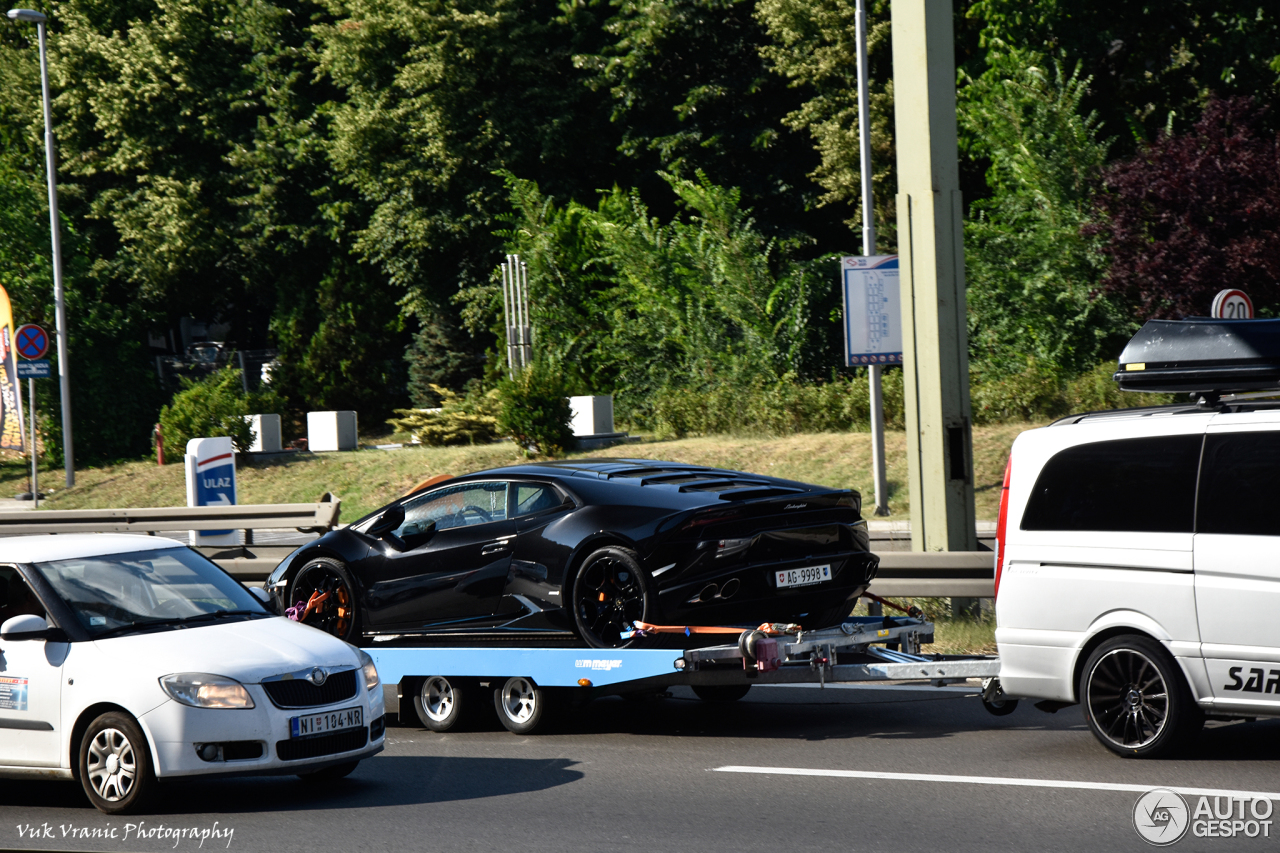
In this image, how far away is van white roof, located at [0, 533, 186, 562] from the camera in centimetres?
764

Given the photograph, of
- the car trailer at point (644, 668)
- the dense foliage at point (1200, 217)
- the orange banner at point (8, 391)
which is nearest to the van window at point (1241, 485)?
the car trailer at point (644, 668)

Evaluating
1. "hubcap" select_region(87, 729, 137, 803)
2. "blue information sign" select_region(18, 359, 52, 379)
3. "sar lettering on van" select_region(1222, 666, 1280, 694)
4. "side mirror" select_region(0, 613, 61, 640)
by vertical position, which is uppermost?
"blue information sign" select_region(18, 359, 52, 379)

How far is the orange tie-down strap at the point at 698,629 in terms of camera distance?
792 cm

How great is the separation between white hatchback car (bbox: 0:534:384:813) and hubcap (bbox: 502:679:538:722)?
4.77ft

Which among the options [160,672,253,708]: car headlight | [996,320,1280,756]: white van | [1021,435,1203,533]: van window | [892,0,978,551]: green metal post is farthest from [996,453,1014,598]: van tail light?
[160,672,253,708]: car headlight

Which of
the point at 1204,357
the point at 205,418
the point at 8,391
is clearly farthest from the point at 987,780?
the point at 8,391

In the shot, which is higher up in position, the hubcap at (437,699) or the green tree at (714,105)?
the green tree at (714,105)

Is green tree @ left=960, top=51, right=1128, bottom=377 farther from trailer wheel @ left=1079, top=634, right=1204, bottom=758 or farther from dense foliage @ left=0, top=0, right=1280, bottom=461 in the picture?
trailer wheel @ left=1079, top=634, right=1204, bottom=758

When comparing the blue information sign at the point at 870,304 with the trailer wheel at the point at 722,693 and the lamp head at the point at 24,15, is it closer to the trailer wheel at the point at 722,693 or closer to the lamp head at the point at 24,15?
the trailer wheel at the point at 722,693

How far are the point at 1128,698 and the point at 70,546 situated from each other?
5.68 m

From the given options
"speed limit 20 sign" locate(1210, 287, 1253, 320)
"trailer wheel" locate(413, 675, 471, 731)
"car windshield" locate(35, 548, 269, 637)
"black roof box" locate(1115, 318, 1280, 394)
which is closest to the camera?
"black roof box" locate(1115, 318, 1280, 394)

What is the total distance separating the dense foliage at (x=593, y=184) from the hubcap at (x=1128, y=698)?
18111 millimetres

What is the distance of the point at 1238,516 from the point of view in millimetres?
6879

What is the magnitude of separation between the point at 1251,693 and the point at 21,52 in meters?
45.7
